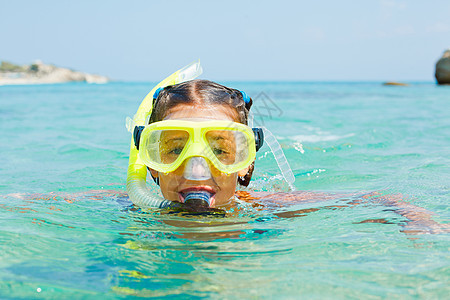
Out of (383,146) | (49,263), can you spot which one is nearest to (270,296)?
(49,263)

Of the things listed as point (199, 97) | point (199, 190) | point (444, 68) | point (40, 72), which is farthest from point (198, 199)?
point (40, 72)

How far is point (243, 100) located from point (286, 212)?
76cm

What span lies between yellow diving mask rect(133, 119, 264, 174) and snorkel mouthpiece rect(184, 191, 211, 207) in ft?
0.52

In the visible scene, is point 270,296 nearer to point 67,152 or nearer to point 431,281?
point 431,281

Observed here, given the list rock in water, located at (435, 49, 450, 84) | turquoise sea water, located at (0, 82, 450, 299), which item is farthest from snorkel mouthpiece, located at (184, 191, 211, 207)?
rock in water, located at (435, 49, 450, 84)

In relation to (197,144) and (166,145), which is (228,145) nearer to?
(197,144)

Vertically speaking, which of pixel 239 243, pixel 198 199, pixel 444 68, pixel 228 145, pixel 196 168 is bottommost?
pixel 239 243

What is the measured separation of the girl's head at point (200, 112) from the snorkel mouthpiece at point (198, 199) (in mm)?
50

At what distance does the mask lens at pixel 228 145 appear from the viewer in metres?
2.53

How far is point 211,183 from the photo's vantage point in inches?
98.1

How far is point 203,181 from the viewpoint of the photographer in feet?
8.04

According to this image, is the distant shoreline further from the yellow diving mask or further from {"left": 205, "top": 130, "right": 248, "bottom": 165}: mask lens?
{"left": 205, "top": 130, "right": 248, "bottom": 165}: mask lens

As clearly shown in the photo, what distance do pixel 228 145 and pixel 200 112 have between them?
25 cm

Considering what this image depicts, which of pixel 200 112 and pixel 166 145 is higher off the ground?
pixel 200 112
